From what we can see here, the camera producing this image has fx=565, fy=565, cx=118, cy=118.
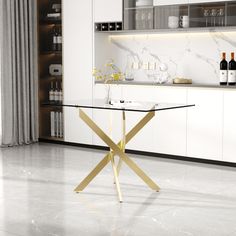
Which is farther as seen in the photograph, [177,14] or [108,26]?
[108,26]

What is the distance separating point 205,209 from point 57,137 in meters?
4.07

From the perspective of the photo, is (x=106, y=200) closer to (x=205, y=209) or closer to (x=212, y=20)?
(x=205, y=209)

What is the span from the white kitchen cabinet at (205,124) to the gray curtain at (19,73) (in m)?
2.65

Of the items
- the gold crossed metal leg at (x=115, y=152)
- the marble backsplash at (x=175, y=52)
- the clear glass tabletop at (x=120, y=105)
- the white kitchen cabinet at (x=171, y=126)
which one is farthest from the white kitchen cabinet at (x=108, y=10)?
the gold crossed metal leg at (x=115, y=152)

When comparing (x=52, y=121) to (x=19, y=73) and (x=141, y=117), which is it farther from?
(x=141, y=117)

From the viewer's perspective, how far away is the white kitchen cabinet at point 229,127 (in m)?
6.75

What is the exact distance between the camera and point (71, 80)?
27.3 feet

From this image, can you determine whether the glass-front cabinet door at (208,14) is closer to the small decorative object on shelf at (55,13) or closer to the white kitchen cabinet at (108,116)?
the white kitchen cabinet at (108,116)

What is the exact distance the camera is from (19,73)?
27.4 ft

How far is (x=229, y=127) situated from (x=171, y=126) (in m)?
0.83

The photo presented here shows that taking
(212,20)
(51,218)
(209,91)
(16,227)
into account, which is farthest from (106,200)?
(212,20)

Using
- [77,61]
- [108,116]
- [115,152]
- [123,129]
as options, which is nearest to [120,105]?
[123,129]

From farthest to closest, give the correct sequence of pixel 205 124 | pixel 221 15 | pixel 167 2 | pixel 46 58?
1. pixel 46 58
2. pixel 167 2
3. pixel 205 124
4. pixel 221 15

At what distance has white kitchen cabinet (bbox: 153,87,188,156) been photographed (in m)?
7.21
